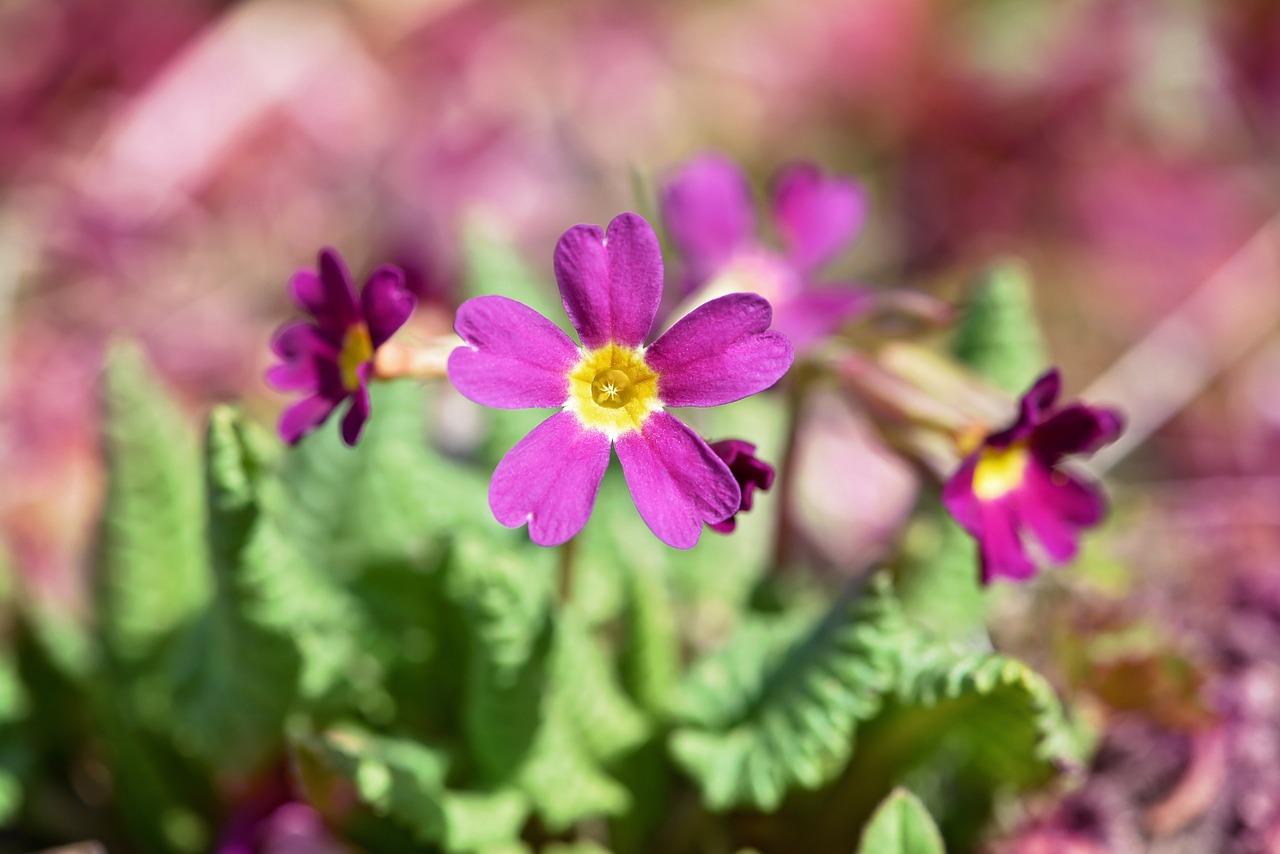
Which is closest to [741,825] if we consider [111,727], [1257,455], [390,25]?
[111,727]

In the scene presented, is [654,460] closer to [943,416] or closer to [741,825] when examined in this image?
[943,416]

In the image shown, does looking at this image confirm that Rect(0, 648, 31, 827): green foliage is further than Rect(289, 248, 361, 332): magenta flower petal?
Yes

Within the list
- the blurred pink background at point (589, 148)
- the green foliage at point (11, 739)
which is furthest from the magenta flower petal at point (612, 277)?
the blurred pink background at point (589, 148)

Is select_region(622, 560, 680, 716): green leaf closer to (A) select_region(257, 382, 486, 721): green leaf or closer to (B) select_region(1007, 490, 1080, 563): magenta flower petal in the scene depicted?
(A) select_region(257, 382, 486, 721): green leaf

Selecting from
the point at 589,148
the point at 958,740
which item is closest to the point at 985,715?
the point at 958,740

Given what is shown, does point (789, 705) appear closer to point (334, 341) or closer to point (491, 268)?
point (334, 341)

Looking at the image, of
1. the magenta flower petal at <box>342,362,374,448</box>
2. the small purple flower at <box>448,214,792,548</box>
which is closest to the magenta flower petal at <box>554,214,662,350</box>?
the small purple flower at <box>448,214,792,548</box>

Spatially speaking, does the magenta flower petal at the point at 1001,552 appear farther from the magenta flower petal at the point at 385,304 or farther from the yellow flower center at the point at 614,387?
the magenta flower petal at the point at 385,304
